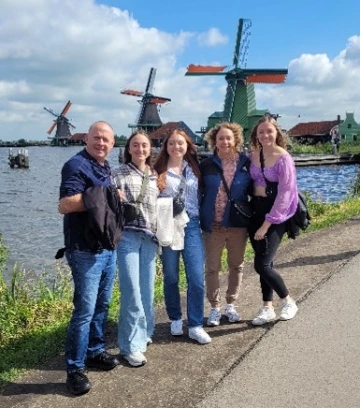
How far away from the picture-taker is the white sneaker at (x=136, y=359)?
3668 mm

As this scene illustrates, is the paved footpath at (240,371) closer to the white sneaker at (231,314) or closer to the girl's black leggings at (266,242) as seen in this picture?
the white sneaker at (231,314)

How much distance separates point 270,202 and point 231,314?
3.46 ft

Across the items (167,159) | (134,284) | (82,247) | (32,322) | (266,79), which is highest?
(266,79)

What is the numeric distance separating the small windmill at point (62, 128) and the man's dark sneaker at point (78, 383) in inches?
4480

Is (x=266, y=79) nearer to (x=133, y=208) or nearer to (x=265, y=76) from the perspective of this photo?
(x=265, y=76)

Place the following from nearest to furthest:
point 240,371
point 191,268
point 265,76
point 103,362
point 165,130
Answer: point 240,371 → point 103,362 → point 191,268 → point 165,130 → point 265,76

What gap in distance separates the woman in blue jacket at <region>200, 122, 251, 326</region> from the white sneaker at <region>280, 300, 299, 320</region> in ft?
1.28

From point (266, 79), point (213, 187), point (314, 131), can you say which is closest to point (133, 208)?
point (213, 187)

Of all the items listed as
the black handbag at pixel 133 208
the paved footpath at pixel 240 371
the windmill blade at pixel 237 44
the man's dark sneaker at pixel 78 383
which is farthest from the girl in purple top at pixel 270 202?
the windmill blade at pixel 237 44

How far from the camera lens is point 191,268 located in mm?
4078

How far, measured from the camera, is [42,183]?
34188 millimetres

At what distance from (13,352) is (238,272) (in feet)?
6.73

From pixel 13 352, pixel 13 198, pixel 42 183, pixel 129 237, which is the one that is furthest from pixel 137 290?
pixel 42 183

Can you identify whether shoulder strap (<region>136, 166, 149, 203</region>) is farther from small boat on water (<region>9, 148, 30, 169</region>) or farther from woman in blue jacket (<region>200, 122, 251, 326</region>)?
small boat on water (<region>9, 148, 30, 169</region>)
